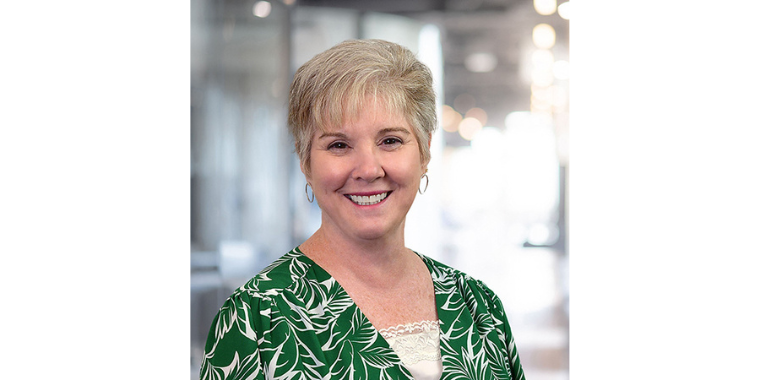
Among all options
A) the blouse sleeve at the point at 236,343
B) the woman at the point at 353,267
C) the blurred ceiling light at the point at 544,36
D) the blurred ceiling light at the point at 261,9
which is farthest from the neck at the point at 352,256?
the blurred ceiling light at the point at 544,36

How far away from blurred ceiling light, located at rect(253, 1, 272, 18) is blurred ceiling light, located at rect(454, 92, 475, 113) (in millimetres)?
1315

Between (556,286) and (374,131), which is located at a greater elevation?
(374,131)

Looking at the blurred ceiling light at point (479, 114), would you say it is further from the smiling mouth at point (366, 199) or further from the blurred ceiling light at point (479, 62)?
the smiling mouth at point (366, 199)

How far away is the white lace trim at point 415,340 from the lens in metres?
1.40

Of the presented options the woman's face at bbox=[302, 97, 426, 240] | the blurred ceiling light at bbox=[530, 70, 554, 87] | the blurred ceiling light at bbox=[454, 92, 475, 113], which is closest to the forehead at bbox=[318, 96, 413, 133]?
the woman's face at bbox=[302, 97, 426, 240]

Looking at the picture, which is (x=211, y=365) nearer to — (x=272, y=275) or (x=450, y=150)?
(x=272, y=275)

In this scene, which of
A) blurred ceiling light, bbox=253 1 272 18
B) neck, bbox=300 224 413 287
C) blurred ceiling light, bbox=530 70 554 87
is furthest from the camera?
blurred ceiling light, bbox=530 70 554 87

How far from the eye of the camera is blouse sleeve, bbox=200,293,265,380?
4.04ft

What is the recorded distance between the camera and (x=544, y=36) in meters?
4.11

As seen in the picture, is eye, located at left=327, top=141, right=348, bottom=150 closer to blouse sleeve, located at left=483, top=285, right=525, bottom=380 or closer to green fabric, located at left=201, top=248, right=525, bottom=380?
green fabric, located at left=201, top=248, right=525, bottom=380
